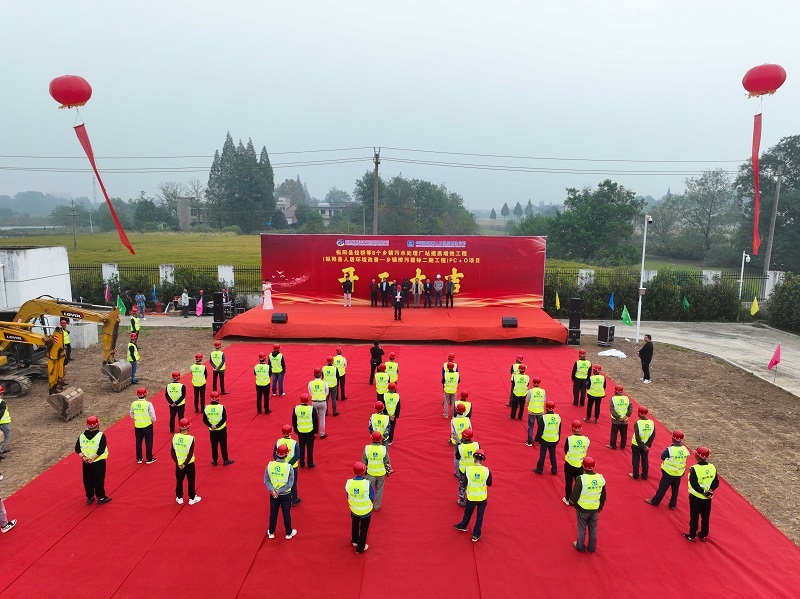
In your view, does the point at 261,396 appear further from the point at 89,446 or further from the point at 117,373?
Answer: the point at 117,373

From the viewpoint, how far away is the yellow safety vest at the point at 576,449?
8.11 meters

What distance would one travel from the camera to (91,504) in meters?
8.22

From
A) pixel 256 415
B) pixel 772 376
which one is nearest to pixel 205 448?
pixel 256 415

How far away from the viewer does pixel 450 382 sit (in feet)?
37.7

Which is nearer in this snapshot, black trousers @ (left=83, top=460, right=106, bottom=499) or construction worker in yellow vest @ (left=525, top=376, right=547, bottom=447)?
black trousers @ (left=83, top=460, right=106, bottom=499)

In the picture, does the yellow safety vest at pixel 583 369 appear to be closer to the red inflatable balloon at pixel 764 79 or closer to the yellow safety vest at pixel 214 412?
the red inflatable balloon at pixel 764 79

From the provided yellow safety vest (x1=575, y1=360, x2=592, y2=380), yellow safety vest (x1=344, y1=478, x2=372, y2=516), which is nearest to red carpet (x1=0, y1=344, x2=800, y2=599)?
yellow safety vest (x1=344, y1=478, x2=372, y2=516)

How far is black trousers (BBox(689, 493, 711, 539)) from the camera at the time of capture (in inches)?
287

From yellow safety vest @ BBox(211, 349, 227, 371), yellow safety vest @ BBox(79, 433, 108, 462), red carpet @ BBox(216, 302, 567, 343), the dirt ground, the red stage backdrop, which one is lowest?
the dirt ground

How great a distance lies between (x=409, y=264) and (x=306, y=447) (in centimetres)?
1518

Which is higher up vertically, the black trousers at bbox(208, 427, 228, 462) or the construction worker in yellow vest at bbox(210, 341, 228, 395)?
the construction worker in yellow vest at bbox(210, 341, 228, 395)

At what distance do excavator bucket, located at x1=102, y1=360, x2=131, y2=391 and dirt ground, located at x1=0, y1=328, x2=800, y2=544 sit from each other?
0.30 metres

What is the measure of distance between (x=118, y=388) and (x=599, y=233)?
40.1 meters

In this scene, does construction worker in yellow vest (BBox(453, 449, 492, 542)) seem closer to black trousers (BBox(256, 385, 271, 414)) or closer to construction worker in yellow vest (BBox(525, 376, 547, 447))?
construction worker in yellow vest (BBox(525, 376, 547, 447))
